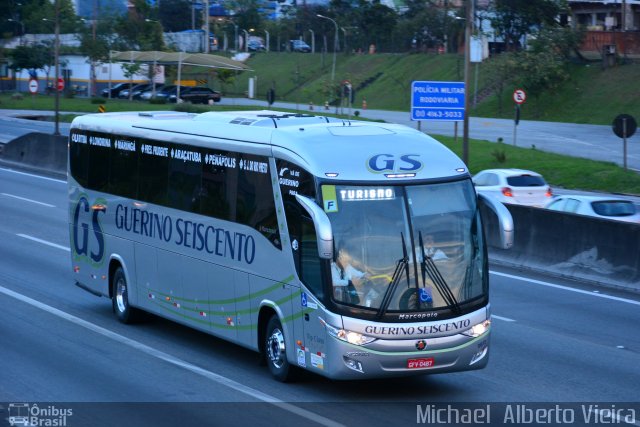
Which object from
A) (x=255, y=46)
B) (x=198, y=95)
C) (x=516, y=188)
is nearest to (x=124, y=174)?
(x=516, y=188)

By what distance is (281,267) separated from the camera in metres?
11.0

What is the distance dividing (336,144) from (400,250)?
1.48m

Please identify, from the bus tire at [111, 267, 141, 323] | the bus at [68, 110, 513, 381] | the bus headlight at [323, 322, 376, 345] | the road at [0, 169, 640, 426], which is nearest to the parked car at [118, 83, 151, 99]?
the road at [0, 169, 640, 426]

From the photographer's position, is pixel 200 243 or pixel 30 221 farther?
pixel 30 221

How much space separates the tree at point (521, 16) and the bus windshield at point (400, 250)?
73258 millimetres

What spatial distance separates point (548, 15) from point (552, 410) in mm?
74454

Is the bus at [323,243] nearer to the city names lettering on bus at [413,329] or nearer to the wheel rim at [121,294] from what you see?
the city names lettering on bus at [413,329]

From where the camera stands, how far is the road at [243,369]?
1012cm

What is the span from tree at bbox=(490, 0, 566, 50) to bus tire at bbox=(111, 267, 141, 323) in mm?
70140

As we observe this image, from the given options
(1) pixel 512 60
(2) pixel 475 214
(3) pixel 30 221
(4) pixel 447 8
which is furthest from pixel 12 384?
(4) pixel 447 8

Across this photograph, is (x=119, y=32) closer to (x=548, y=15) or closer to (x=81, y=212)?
(x=548, y=15)

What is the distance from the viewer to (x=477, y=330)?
1049 cm

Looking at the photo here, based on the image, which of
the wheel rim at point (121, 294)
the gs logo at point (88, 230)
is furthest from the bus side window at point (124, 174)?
the wheel rim at point (121, 294)

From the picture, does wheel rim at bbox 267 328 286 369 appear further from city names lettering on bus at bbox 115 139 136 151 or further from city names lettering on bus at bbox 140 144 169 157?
city names lettering on bus at bbox 115 139 136 151
